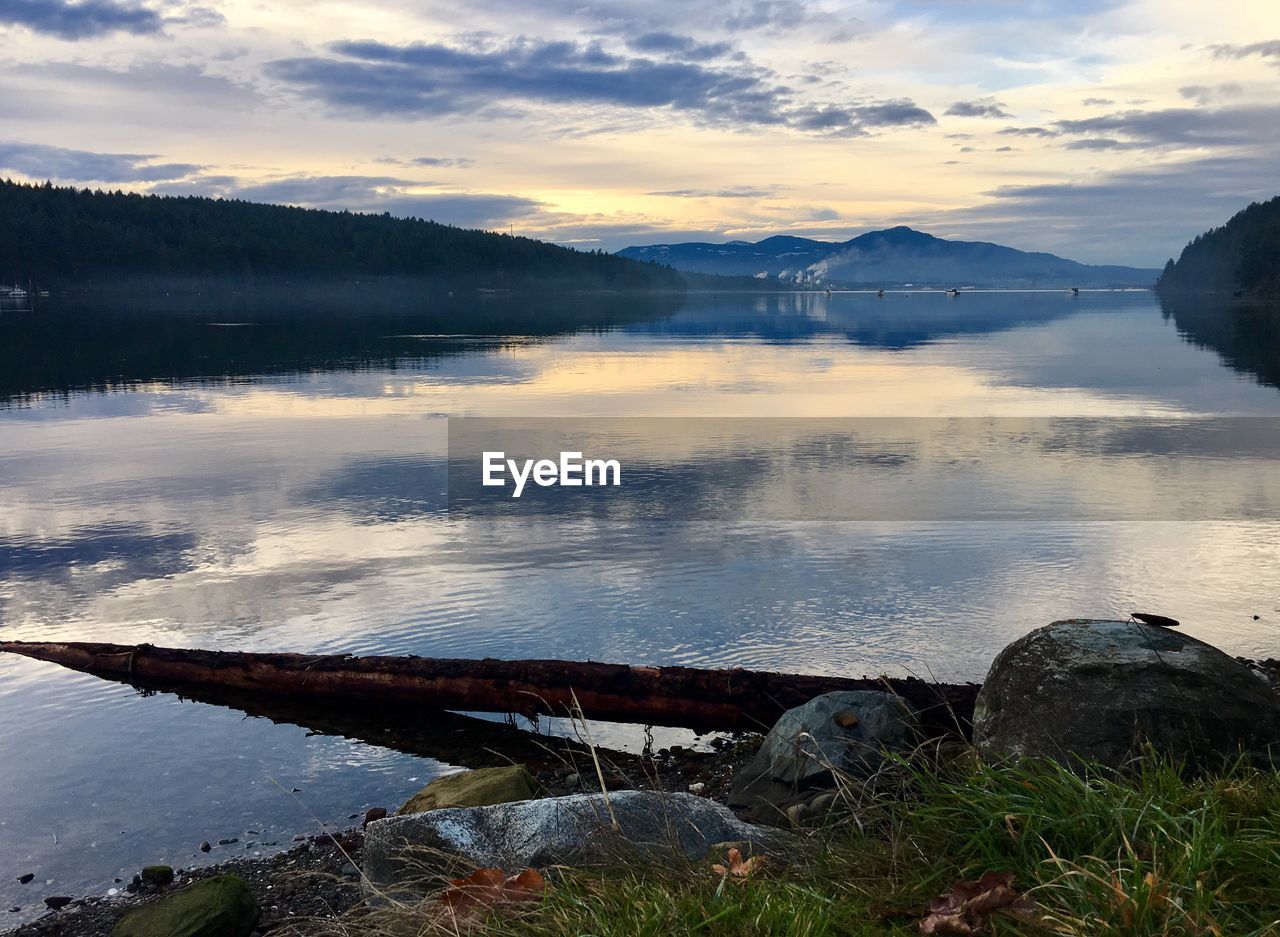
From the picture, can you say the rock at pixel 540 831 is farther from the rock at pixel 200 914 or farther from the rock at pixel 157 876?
the rock at pixel 157 876

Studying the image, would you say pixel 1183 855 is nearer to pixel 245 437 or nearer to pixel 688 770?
pixel 688 770

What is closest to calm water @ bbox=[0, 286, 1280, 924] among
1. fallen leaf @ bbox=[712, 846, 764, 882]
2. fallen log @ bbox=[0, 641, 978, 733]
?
fallen log @ bbox=[0, 641, 978, 733]

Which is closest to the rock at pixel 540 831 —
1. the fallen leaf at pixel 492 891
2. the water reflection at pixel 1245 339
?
the fallen leaf at pixel 492 891

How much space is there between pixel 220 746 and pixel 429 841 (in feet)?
15.5

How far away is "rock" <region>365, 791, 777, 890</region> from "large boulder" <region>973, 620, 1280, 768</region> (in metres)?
1.95

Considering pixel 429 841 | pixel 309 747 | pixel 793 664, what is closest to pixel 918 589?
pixel 793 664

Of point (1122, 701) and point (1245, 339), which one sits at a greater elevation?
point (1245, 339)

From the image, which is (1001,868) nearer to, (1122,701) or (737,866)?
(737,866)

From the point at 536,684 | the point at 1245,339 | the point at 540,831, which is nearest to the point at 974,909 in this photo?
the point at 540,831

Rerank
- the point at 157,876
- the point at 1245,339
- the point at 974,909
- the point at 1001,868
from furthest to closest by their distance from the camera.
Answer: the point at 1245,339 < the point at 157,876 < the point at 1001,868 < the point at 974,909

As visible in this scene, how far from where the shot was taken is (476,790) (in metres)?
7.72

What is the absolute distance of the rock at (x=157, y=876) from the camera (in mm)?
7780

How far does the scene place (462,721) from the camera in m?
10.8

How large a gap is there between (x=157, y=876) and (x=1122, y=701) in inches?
261
